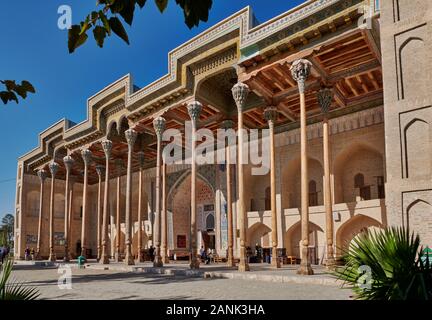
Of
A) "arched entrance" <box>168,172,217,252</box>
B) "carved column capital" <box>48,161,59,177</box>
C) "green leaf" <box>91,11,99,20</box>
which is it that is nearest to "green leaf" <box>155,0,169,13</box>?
"green leaf" <box>91,11,99,20</box>

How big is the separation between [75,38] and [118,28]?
26 cm

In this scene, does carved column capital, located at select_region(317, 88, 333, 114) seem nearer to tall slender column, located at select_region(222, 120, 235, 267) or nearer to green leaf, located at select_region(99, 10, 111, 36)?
tall slender column, located at select_region(222, 120, 235, 267)

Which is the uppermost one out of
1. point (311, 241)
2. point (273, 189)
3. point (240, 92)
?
point (240, 92)

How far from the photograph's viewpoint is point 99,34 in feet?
7.43

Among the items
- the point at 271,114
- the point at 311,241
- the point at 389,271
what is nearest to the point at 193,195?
the point at 271,114

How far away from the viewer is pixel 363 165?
18.4 m

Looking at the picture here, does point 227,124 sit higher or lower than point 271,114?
higher

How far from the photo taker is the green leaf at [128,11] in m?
2.01

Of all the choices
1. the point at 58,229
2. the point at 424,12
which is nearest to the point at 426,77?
the point at 424,12

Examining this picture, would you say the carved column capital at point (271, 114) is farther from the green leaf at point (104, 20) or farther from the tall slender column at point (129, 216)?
the green leaf at point (104, 20)

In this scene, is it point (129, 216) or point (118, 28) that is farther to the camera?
point (129, 216)

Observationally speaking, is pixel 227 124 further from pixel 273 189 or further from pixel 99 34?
pixel 99 34

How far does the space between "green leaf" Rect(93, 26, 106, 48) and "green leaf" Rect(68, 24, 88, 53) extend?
0.11 metres
